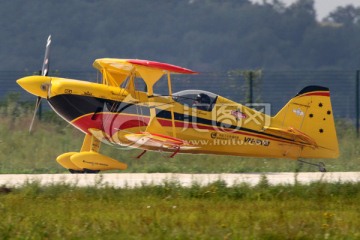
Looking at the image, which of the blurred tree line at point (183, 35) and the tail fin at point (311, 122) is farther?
the blurred tree line at point (183, 35)

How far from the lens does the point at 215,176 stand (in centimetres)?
1861

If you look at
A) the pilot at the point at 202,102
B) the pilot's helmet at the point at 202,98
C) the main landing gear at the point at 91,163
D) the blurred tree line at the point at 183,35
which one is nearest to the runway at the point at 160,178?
the main landing gear at the point at 91,163

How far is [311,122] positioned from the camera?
790 inches

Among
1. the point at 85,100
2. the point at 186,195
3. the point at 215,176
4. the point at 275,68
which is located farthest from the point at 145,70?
the point at 275,68

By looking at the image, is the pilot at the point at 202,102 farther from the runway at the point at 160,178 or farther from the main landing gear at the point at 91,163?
the main landing gear at the point at 91,163

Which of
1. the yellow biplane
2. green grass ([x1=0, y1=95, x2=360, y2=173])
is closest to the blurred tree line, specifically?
green grass ([x1=0, y1=95, x2=360, y2=173])

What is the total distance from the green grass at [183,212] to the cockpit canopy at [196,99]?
4021 millimetres

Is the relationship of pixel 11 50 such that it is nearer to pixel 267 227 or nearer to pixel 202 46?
pixel 202 46

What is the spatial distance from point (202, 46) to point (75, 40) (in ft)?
26.1

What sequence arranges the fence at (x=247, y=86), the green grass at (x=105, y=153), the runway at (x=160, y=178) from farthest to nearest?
the fence at (x=247, y=86)
the green grass at (x=105, y=153)
the runway at (x=160, y=178)

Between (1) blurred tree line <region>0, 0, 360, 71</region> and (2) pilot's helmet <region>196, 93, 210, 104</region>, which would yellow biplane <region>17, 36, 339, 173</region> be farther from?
(1) blurred tree line <region>0, 0, 360, 71</region>

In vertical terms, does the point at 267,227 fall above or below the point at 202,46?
below

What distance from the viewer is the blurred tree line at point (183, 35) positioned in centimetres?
5875

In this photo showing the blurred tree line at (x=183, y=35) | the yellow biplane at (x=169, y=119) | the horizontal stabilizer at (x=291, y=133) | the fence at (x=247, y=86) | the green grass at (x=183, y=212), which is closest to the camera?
the green grass at (x=183, y=212)
